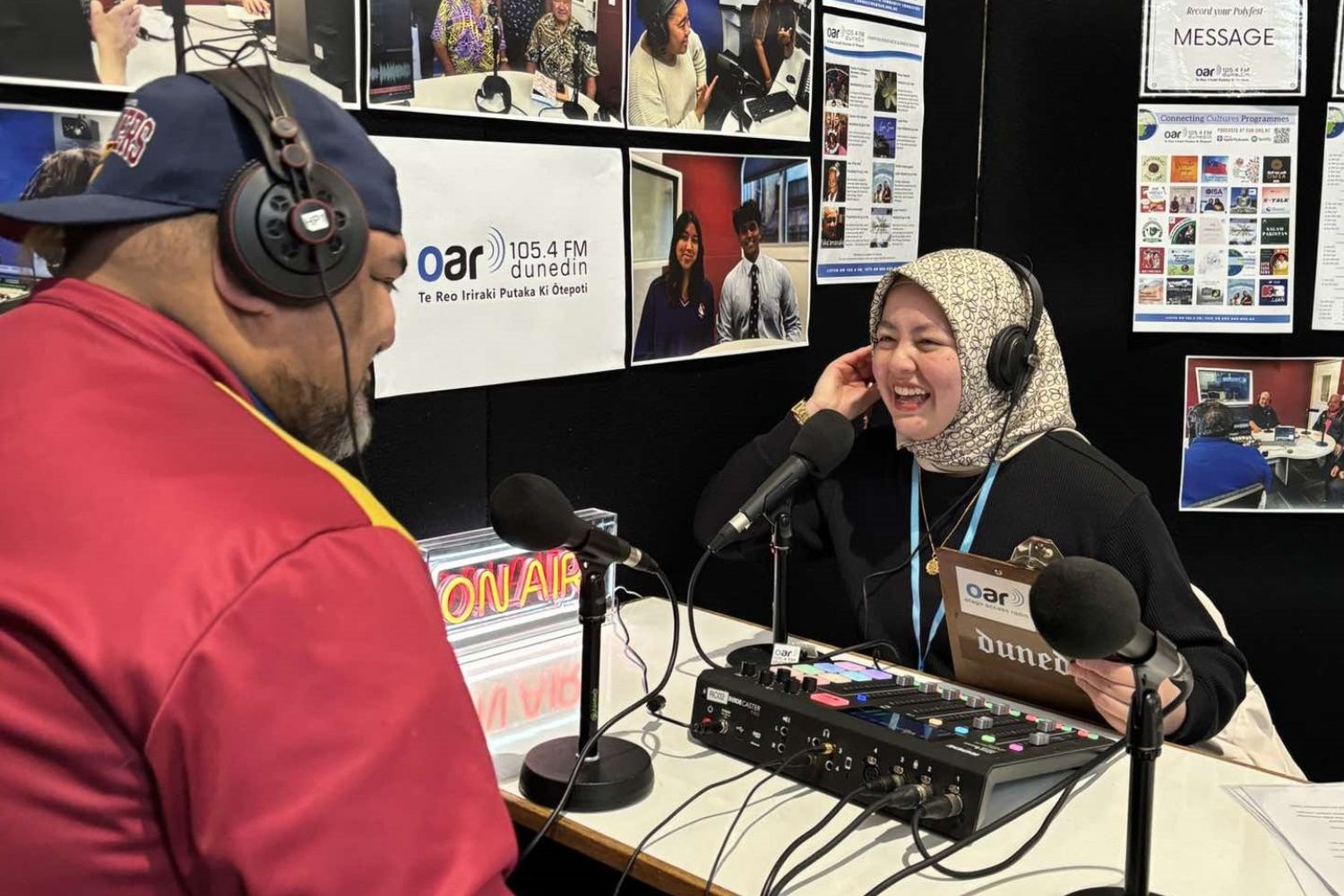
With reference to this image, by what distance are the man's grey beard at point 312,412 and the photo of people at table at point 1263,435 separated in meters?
2.20

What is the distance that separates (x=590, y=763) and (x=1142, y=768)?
2.01ft

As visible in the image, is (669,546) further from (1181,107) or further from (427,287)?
(1181,107)

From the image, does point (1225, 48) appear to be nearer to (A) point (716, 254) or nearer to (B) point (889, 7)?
(B) point (889, 7)

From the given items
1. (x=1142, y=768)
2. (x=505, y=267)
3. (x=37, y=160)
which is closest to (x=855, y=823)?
(x=1142, y=768)

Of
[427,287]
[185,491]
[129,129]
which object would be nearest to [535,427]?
[427,287]

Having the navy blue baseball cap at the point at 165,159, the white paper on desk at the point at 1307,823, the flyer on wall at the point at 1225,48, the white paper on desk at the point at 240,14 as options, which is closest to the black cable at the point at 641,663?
the white paper on desk at the point at 1307,823

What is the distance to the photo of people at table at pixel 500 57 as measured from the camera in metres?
1.65

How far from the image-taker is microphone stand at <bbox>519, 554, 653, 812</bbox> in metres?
1.31

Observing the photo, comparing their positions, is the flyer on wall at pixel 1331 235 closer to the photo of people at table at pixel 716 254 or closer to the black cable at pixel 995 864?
the photo of people at table at pixel 716 254

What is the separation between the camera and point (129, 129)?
822mm

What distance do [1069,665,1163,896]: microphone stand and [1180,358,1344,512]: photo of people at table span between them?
1.75 m

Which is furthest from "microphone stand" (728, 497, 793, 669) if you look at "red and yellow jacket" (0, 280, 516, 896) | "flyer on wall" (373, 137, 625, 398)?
"red and yellow jacket" (0, 280, 516, 896)

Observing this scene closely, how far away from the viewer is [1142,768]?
3.36 ft

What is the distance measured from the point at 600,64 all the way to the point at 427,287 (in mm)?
523
